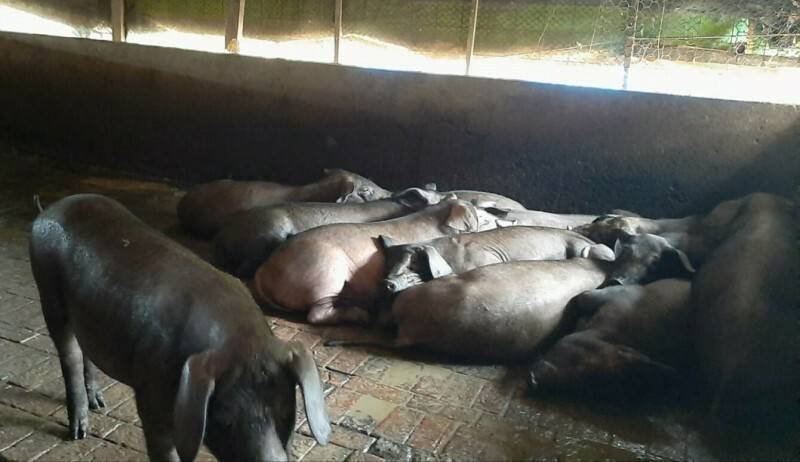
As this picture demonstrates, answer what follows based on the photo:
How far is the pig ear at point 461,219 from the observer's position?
5148 mm

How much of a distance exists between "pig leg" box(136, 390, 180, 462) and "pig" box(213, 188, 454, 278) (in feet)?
8.72

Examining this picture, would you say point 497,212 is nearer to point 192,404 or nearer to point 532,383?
point 532,383

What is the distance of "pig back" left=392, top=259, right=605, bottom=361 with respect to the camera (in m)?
3.89

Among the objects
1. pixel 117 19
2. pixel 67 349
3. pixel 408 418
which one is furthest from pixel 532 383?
pixel 117 19

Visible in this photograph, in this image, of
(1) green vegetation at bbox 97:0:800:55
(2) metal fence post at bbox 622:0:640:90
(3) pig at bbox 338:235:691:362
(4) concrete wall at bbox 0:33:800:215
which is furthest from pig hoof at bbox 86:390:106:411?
(1) green vegetation at bbox 97:0:800:55

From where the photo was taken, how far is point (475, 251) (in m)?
4.70

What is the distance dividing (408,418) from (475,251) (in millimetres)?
1617

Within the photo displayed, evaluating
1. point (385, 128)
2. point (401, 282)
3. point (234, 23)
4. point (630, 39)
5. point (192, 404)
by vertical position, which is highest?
point (234, 23)

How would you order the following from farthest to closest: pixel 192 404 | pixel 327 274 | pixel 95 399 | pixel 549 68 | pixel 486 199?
pixel 549 68
pixel 486 199
pixel 327 274
pixel 95 399
pixel 192 404

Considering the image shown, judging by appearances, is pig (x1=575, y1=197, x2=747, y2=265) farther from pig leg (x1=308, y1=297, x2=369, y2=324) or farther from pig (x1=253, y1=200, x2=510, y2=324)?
pig leg (x1=308, y1=297, x2=369, y2=324)

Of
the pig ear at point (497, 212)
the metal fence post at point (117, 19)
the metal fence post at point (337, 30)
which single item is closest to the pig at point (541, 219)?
the pig ear at point (497, 212)

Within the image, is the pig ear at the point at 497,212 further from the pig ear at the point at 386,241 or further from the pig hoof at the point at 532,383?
the pig hoof at the point at 532,383

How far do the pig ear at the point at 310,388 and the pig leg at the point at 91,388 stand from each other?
1596 millimetres

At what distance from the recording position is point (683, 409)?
3.56 m
